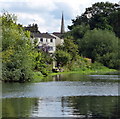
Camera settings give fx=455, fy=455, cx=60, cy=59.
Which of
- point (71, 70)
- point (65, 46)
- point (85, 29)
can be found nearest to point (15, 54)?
point (71, 70)

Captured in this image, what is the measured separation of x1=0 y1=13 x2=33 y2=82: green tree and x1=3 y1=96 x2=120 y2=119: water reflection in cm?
1788

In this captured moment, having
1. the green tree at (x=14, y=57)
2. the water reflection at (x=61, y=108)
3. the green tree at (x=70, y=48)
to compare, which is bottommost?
the water reflection at (x=61, y=108)

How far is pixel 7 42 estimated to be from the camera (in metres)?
49.6

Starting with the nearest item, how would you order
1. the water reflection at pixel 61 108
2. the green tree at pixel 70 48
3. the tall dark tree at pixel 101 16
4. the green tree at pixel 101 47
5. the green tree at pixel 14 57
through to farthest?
1. the water reflection at pixel 61 108
2. the green tree at pixel 14 57
3. the green tree at pixel 70 48
4. the green tree at pixel 101 47
5. the tall dark tree at pixel 101 16

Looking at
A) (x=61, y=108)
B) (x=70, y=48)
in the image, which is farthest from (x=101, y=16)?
(x=61, y=108)

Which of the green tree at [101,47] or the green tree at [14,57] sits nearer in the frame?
the green tree at [14,57]

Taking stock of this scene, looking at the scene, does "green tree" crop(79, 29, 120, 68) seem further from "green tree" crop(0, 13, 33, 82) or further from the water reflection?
the water reflection

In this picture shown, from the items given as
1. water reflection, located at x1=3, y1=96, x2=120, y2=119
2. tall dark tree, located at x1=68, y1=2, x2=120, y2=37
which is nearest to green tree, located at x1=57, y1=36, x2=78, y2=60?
tall dark tree, located at x1=68, y1=2, x2=120, y2=37

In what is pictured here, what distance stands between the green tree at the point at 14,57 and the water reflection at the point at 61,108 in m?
17.9

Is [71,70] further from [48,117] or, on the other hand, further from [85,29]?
[48,117]

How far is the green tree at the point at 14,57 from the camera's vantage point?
4922 cm

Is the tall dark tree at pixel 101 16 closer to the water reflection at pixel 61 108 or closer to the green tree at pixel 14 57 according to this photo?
the green tree at pixel 14 57

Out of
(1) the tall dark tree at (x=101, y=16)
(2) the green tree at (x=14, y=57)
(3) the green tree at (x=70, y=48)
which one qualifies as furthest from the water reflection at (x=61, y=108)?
(1) the tall dark tree at (x=101, y=16)

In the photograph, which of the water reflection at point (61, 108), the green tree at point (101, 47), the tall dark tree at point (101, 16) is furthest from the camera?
the tall dark tree at point (101, 16)
